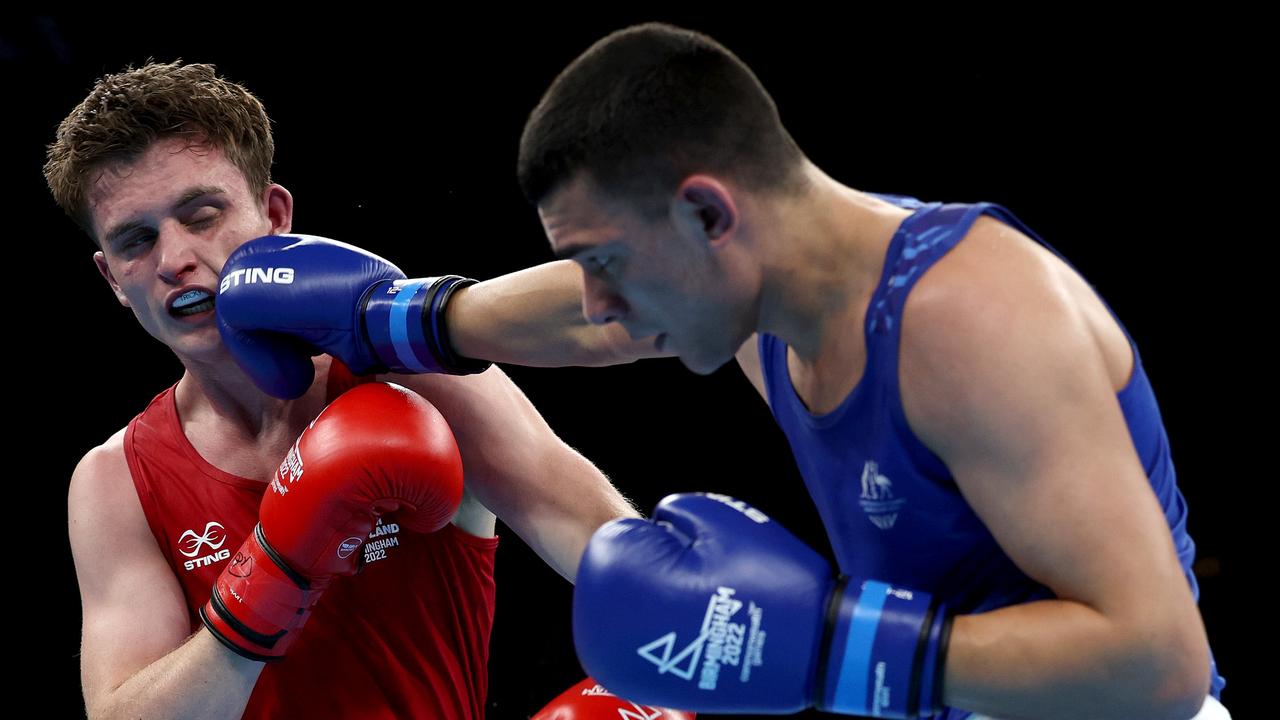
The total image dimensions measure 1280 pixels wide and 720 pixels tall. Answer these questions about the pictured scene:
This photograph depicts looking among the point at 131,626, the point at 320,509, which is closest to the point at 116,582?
the point at 131,626

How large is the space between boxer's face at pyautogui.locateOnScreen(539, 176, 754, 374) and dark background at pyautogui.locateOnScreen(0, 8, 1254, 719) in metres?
2.66

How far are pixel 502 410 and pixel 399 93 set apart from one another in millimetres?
2245

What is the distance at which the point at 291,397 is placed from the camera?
2.21 metres

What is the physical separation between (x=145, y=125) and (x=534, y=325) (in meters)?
0.81

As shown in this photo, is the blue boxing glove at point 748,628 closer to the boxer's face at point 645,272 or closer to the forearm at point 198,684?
the boxer's face at point 645,272

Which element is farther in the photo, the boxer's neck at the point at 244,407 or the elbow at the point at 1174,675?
the boxer's neck at the point at 244,407

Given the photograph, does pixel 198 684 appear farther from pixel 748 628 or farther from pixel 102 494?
pixel 748 628

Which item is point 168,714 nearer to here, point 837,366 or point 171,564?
point 171,564

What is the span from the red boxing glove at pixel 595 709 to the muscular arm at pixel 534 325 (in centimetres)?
63

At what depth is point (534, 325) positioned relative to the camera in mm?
2191

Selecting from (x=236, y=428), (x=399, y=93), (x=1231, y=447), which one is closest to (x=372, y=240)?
(x=399, y=93)

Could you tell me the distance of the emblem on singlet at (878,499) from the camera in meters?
1.59

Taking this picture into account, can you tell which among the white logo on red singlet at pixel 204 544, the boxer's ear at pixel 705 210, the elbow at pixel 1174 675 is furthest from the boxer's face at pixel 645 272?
the white logo on red singlet at pixel 204 544

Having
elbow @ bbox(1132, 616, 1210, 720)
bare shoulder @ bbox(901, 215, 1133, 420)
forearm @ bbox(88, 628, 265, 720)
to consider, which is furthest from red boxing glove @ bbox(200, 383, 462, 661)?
elbow @ bbox(1132, 616, 1210, 720)
